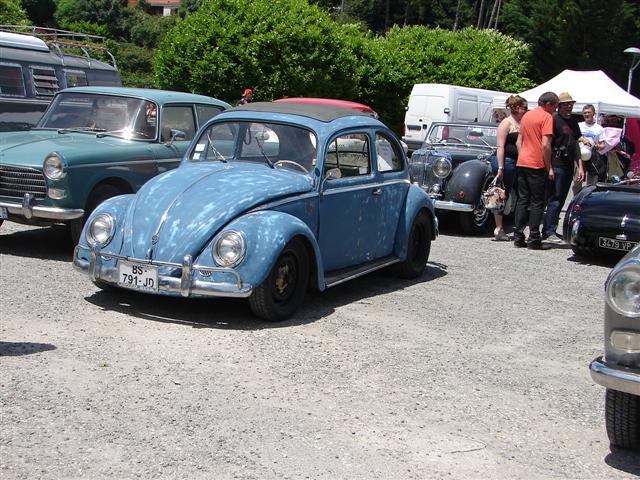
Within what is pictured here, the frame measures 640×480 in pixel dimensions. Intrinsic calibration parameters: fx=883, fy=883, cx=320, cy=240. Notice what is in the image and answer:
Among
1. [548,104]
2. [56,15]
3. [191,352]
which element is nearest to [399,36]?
[548,104]

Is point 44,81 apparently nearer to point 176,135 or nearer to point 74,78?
point 74,78

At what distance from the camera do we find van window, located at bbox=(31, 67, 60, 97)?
13.2 meters

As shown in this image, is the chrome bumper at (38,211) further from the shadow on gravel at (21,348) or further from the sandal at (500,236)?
the sandal at (500,236)

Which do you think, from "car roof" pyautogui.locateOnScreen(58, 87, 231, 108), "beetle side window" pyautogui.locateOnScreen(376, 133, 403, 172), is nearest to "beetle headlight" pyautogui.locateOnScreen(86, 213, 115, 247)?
"beetle side window" pyautogui.locateOnScreen(376, 133, 403, 172)

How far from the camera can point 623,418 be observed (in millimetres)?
4391

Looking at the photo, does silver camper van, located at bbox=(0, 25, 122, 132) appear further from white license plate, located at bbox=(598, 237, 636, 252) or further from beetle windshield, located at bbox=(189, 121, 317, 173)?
white license plate, located at bbox=(598, 237, 636, 252)

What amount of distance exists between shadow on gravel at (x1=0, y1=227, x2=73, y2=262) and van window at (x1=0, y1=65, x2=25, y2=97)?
298 centimetres

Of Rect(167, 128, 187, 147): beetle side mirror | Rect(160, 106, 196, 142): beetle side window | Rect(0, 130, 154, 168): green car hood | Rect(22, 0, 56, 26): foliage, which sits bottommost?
Rect(0, 130, 154, 168): green car hood

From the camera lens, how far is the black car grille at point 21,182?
29.1 ft

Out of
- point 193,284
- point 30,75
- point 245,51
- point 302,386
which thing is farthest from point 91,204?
point 245,51

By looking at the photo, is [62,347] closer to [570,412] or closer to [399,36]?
[570,412]

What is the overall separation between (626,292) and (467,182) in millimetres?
7959

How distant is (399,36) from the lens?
110 feet

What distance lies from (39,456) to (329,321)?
318cm
